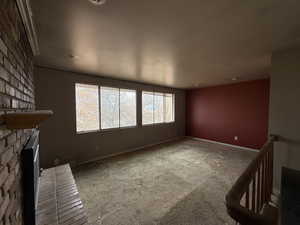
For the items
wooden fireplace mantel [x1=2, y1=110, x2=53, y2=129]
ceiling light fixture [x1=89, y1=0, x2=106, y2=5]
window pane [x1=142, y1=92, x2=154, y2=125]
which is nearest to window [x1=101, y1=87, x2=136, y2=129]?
window pane [x1=142, y1=92, x2=154, y2=125]

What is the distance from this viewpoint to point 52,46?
1.99 m

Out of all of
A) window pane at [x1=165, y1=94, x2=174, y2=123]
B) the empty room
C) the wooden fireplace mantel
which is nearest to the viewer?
the wooden fireplace mantel

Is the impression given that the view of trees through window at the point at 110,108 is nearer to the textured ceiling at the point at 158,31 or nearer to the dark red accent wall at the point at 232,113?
the textured ceiling at the point at 158,31

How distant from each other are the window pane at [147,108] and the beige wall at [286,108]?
357cm

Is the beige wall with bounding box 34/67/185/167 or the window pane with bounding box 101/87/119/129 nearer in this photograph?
the beige wall with bounding box 34/67/185/167

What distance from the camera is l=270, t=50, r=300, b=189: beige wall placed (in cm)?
197

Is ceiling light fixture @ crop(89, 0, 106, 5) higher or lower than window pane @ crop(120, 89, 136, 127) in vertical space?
higher

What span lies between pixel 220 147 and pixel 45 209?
5.03 meters

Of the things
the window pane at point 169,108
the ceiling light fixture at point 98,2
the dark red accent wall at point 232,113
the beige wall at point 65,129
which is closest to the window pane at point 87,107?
the beige wall at point 65,129

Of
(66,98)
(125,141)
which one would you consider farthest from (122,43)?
(125,141)

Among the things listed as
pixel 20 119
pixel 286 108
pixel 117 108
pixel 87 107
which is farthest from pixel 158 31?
pixel 117 108

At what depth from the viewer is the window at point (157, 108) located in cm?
511

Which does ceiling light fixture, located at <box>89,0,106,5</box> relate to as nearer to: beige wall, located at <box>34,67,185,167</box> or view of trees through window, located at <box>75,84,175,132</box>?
beige wall, located at <box>34,67,185,167</box>

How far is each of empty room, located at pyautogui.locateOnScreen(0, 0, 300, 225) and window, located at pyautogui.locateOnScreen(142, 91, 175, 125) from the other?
0.52 meters
